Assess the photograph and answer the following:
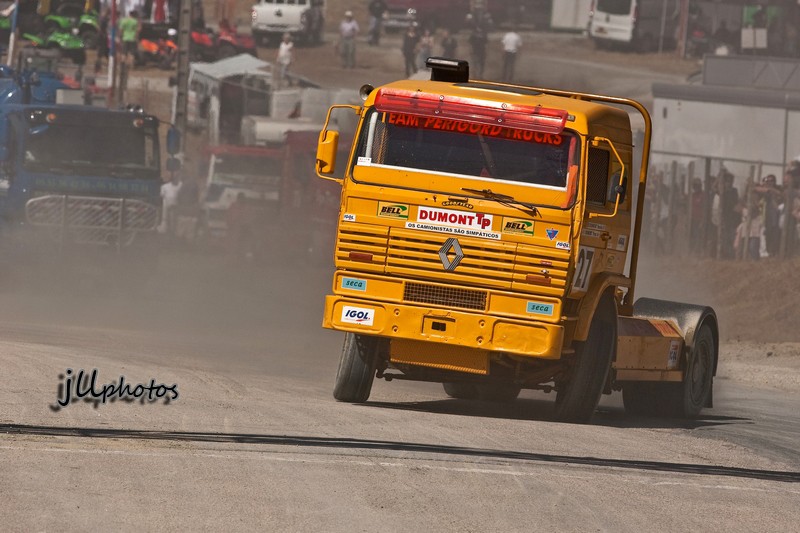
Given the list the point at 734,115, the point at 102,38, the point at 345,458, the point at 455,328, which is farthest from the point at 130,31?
the point at 345,458

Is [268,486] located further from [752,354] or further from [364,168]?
[752,354]

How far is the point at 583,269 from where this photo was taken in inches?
482

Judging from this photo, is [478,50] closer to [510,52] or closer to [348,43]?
[510,52]

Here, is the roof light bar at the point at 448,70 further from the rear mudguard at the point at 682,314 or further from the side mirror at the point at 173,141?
the side mirror at the point at 173,141

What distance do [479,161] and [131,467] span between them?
4.42m

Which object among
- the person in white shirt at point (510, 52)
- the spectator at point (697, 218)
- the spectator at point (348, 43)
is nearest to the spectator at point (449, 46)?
the person in white shirt at point (510, 52)

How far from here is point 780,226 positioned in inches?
1172

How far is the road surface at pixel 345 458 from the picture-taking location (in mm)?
8117

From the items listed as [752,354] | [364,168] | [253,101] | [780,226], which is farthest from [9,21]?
[364,168]

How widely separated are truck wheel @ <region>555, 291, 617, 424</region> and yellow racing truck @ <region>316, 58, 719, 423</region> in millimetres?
12

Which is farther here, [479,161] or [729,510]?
[479,161]

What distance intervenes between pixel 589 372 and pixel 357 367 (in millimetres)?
1972

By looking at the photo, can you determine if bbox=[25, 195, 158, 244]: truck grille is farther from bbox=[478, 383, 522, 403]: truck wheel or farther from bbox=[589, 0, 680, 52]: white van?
bbox=[589, 0, 680, 52]: white van

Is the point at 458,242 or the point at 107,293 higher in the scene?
the point at 458,242
